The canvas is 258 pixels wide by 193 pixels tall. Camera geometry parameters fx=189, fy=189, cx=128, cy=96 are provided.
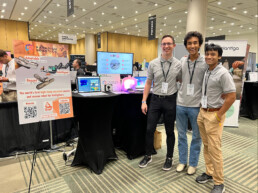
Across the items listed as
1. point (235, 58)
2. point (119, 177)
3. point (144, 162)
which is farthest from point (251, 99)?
point (119, 177)

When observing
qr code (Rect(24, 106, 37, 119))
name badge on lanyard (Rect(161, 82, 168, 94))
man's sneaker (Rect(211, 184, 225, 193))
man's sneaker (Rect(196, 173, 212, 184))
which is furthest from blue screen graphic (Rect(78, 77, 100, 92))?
man's sneaker (Rect(211, 184, 225, 193))

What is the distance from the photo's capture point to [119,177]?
228cm

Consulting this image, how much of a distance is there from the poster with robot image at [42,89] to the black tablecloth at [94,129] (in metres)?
0.20

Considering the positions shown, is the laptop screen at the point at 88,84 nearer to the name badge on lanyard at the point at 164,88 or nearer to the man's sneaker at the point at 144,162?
the name badge on lanyard at the point at 164,88

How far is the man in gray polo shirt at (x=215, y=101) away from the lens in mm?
1790

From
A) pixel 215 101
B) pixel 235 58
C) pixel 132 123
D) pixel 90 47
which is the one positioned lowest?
pixel 132 123

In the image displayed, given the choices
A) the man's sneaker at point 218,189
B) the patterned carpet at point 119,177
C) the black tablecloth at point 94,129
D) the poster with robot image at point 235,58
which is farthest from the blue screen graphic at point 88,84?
the poster with robot image at point 235,58

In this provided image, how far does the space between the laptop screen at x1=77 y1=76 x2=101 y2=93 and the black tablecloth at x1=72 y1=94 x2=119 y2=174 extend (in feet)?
0.92

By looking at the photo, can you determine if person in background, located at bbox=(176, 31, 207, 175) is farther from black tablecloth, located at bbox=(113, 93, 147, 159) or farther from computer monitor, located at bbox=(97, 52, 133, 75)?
computer monitor, located at bbox=(97, 52, 133, 75)

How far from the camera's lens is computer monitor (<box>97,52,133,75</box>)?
2836 millimetres

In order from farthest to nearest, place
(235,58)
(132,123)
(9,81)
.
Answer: (235,58)
(9,81)
(132,123)

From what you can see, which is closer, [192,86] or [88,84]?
[192,86]

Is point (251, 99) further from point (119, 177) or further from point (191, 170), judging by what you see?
point (119, 177)

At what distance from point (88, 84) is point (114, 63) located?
648mm
